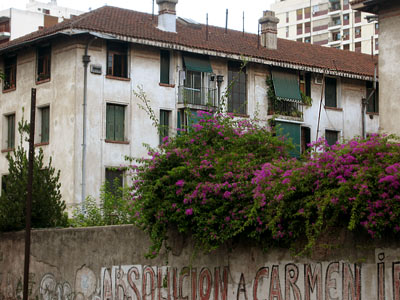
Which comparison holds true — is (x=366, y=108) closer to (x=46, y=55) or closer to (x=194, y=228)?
(x=46, y=55)

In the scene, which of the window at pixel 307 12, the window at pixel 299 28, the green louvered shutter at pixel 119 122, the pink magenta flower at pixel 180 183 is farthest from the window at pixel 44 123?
the window at pixel 299 28

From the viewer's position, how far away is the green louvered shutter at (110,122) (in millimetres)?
37656

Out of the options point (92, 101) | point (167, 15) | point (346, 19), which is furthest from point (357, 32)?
point (92, 101)

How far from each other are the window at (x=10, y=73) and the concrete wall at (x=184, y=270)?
16.9m

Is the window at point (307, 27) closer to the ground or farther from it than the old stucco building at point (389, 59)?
farther from it

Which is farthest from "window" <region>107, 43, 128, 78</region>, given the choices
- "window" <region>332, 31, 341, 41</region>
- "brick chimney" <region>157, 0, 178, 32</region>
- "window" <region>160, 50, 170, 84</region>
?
"window" <region>332, 31, 341, 41</region>

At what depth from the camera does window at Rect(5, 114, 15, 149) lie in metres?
41.0

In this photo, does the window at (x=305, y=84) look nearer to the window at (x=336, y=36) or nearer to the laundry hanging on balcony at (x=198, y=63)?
the laundry hanging on balcony at (x=198, y=63)

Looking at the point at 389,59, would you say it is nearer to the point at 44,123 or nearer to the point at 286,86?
the point at 286,86

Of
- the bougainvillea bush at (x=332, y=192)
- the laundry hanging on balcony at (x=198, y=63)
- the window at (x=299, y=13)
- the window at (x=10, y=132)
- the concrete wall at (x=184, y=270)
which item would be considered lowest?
the concrete wall at (x=184, y=270)

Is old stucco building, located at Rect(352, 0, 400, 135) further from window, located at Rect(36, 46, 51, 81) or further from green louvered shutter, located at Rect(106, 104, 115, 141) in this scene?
window, located at Rect(36, 46, 51, 81)

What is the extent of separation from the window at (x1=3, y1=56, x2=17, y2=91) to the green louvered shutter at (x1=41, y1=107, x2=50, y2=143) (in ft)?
9.93

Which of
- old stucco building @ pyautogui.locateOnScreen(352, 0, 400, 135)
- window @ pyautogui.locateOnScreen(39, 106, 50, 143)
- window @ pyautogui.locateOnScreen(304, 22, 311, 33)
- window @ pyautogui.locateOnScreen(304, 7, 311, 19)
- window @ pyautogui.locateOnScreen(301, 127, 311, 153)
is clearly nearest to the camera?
old stucco building @ pyautogui.locateOnScreen(352, 0, 400, 135)

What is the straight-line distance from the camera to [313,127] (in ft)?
143
